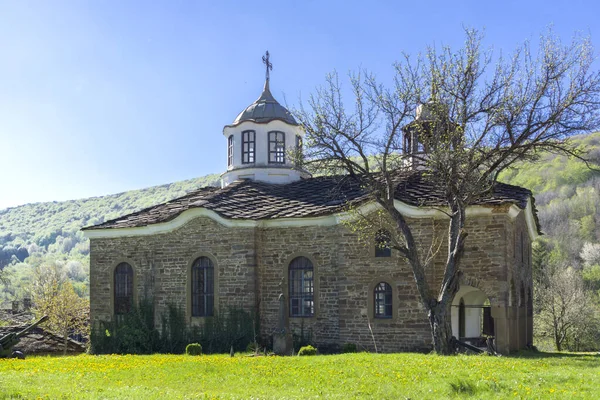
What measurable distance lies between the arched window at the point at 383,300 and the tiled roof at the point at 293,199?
2765mm

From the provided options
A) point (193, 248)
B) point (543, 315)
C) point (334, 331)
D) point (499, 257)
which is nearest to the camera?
point (499, 257)

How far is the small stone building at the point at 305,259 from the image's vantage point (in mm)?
22227

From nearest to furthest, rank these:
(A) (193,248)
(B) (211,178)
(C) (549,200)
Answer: (A) (193,248), (C) (549,200), (B) (211,178)

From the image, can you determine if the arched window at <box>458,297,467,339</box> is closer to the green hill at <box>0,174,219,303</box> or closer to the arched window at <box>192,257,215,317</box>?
the arched window at <box>192,257,215,317</box>

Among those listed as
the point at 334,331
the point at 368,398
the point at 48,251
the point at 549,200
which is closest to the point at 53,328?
the point at 334,331

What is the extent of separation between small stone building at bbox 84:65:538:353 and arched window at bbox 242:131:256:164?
0.95 feet

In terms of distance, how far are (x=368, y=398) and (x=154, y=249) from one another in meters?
15.1

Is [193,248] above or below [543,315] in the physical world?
above

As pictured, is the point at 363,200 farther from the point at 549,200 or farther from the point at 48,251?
the point at 48,251

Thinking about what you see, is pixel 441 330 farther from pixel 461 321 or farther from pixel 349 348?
pixel 461 321

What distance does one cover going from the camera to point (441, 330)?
20.2 m

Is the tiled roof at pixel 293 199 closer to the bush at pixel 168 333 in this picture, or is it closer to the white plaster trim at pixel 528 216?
the white plaster trim at pixel 528 216

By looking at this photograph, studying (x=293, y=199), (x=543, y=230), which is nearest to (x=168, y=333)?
(x=293, y=199)

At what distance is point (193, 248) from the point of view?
25.5 m
